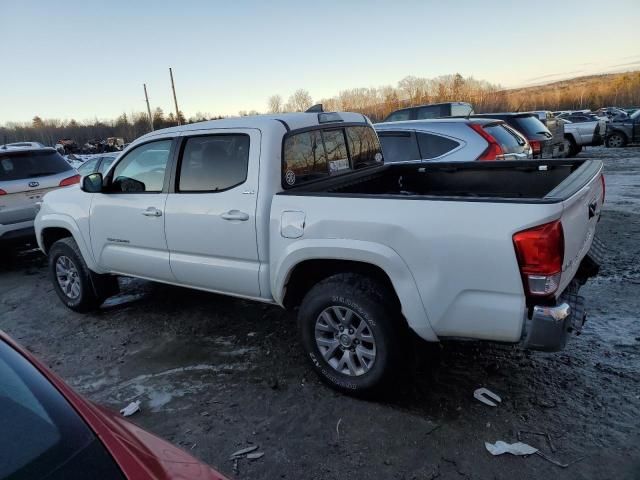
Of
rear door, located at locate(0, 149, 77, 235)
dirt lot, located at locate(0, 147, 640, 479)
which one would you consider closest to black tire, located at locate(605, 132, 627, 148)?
dirt lot, located at locate(0, 147, 640, 479)

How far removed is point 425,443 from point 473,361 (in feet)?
3.62

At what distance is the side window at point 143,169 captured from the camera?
434cm

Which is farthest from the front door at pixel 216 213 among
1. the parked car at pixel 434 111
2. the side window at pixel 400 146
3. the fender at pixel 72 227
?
the parked car at pixel 434 111

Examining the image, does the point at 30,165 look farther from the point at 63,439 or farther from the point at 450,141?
the point at 63,439

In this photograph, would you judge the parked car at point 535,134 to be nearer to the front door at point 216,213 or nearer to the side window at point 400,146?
the side window at point 400,146

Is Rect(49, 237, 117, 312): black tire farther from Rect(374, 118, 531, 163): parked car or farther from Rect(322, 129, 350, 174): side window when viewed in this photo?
Rect(374, 118, 531, 163): parked car

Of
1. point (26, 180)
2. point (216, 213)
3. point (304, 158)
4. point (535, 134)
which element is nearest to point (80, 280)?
point (216, 213)

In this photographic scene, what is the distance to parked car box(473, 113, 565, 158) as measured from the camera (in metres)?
9.89

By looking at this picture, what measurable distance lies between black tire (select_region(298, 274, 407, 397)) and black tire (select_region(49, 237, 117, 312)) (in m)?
2.82

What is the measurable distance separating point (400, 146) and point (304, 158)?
11.3 feet

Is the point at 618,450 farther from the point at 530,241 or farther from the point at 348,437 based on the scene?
the point at 348,437

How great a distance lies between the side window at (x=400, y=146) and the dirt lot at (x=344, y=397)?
114 inches

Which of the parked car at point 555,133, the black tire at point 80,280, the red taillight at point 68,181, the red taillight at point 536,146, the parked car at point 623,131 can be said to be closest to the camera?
the black tire at point 80,280

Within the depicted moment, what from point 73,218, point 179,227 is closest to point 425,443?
point 179,227
